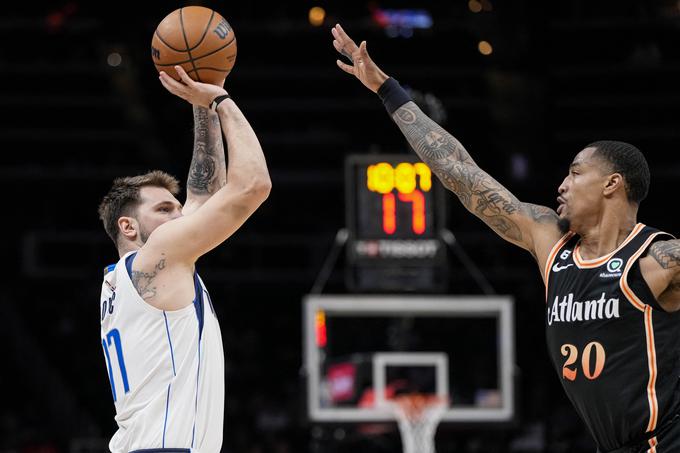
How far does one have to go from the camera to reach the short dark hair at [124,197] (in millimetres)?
5027

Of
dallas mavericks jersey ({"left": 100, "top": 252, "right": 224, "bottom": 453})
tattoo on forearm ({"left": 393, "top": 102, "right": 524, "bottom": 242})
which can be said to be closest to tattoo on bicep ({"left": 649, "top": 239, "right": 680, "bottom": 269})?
tattoo on forearm ({"left": 393, "top": 102, "right": 524, "bottom": 242})

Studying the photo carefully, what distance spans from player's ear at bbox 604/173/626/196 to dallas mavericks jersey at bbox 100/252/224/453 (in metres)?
1.65

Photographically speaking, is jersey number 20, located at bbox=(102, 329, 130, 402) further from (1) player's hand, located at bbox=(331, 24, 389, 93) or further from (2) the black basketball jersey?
(2) the black basketball jersey

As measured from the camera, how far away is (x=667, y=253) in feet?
14.4

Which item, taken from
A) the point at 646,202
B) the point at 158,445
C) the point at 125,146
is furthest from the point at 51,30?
the point at 158,445

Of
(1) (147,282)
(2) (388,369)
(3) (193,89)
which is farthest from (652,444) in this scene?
(2) (388,369)

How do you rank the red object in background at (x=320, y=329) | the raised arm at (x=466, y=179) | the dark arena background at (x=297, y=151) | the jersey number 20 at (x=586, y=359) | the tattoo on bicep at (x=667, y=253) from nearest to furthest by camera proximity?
1. the tattoo on bicep at (x=667, y=253)
2. the jersey number 20 at (x=586, y=359)
3. the raised arm at (x=466, y=179)
4. the red object in background at (x=320, y=329)
5. the dark arena background at (x=297, y=151)

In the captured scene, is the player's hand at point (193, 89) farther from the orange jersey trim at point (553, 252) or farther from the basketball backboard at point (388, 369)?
the basketball backboard at point (388, 369)

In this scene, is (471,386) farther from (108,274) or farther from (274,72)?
(108,274)

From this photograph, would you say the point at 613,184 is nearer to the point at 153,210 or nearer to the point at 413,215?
the point at 153,210

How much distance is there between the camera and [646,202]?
22688mm

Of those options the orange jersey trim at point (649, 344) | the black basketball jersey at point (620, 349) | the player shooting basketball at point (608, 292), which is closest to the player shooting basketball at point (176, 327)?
the player shooting basketball at point (608, 292)

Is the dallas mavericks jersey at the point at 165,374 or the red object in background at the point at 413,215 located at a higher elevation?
the red object in background at the point at 413,215

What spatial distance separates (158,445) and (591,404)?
1647 millimetres
